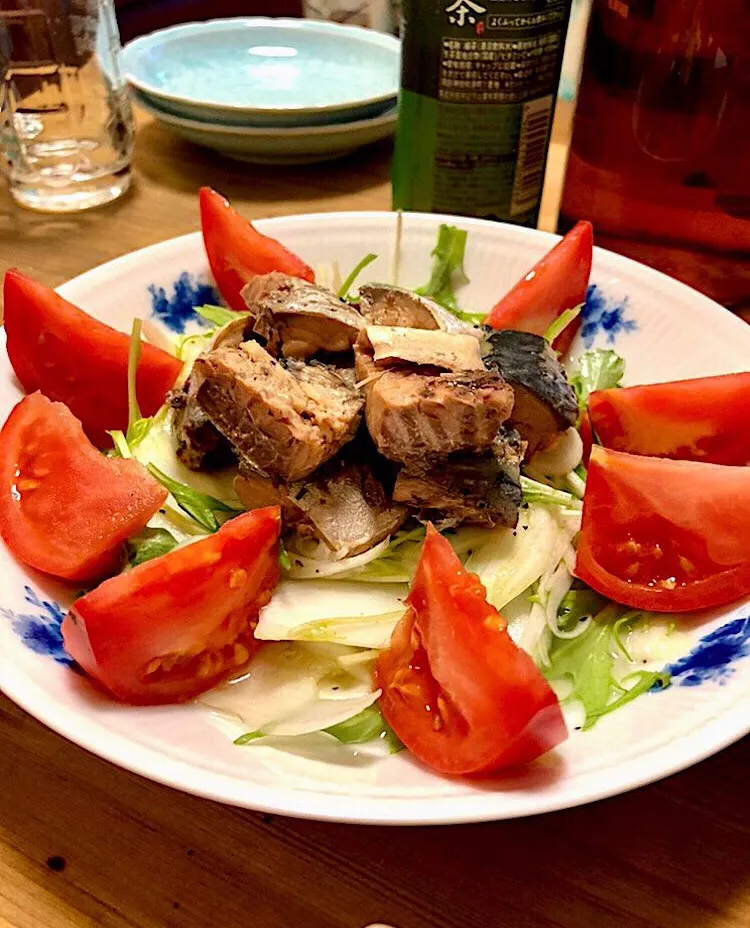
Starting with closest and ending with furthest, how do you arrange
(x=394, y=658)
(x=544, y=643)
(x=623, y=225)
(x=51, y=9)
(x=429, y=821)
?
(x=429, y=821) < (x=394, y=658) < (x=544, y=643) < (x=623, y=225) < (x=51, y=9)

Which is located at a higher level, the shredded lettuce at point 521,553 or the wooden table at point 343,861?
the shredded lettuce at point 521,553

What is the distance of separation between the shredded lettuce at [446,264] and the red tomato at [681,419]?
1.62ft

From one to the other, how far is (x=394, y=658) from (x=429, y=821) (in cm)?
26

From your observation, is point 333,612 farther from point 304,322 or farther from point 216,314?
point 216,314

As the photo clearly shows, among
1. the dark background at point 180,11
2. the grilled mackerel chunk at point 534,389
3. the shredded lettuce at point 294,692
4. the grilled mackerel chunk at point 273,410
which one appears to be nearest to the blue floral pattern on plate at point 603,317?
the grilled mackerel chunk at point 534,389

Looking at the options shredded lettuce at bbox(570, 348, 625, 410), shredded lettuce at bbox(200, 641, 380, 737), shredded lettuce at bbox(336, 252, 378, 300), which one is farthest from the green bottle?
shredded lettuce at bbox(200, 641, 380, 737)

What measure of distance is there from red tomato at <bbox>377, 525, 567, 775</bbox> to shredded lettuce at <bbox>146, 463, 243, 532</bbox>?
42cm

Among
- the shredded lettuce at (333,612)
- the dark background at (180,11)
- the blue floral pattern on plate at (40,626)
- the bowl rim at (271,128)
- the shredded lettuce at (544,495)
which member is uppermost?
the bowl rim at (271,128)

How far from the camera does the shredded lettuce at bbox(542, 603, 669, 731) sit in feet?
3.35

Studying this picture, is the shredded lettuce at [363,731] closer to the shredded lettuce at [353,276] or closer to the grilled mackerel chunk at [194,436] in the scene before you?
the grilled mackerel chunk at [194,436]

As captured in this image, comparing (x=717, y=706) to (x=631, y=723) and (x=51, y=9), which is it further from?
(x=51, y=9)

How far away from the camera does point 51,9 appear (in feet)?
7.37

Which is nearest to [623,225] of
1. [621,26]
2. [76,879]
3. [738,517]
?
[621,26]

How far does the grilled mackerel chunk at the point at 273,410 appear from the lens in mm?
1130
